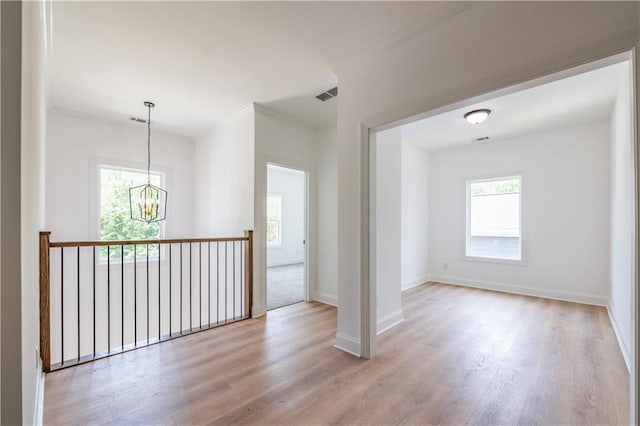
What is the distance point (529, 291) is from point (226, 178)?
5309mm

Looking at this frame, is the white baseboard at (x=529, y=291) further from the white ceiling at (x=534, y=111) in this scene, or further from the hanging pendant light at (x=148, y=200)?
the hanging pendant light at (x=148, y=200)

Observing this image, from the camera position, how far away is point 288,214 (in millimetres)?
9000

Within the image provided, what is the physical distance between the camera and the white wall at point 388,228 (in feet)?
10.7

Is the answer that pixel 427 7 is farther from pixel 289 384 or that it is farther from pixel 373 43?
pixel 289 384

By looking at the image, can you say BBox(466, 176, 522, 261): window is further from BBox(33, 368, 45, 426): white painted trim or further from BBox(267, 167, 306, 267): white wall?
BBox(33, 368, 45, 426): white painted trim

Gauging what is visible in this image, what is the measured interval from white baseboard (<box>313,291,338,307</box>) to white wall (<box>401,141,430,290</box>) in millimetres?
1573

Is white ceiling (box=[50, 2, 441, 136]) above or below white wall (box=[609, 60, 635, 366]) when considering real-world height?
above

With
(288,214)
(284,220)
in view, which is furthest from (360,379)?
(288,214)

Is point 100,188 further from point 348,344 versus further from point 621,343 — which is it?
point 621,343

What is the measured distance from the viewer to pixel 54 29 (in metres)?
2.26

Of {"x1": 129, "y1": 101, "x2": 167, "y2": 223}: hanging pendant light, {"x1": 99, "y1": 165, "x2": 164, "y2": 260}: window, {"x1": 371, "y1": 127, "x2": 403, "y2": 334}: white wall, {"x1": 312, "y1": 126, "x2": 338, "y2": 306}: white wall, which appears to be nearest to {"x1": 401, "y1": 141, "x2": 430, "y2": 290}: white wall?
{"x1": 312, "y1": 126, "x2": 338, "y2": 306}: white wall

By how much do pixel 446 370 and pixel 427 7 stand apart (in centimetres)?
280

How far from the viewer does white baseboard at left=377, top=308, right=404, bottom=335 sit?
318cm

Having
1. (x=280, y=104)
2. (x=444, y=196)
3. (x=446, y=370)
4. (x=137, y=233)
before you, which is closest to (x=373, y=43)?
(x=280, y=104)
